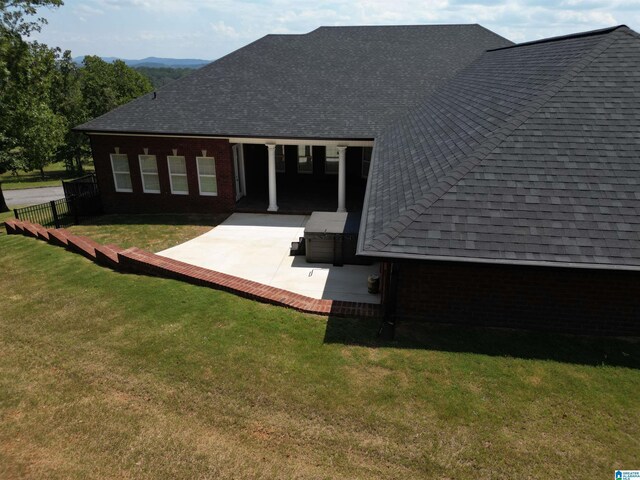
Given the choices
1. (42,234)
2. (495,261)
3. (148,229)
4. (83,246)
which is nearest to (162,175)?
(148,229)

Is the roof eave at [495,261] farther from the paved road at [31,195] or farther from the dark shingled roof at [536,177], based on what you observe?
the paved road at [31,195]

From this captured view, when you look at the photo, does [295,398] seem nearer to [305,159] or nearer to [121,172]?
[121,172]

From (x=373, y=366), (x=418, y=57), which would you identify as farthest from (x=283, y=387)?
(x=418, y=57)

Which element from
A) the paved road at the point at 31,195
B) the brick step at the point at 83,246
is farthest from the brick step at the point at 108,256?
the paved road at the point at 31,195

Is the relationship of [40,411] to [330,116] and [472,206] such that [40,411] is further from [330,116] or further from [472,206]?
[330,116]

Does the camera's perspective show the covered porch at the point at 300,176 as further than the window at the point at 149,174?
No

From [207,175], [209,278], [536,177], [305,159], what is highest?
[536,177]
